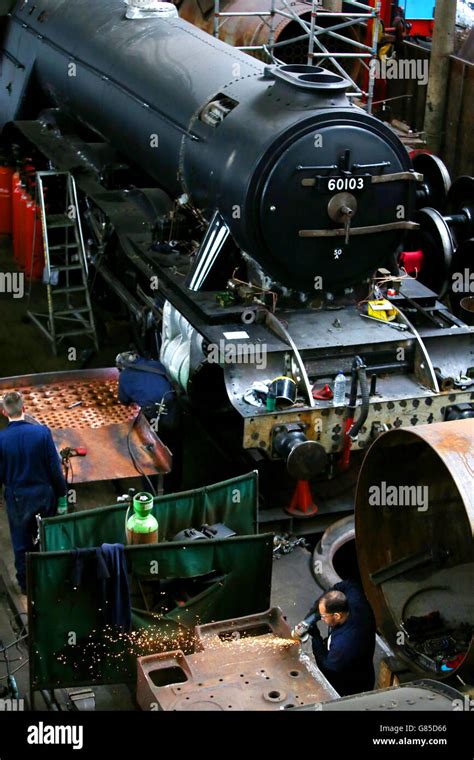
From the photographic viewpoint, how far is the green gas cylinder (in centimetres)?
732

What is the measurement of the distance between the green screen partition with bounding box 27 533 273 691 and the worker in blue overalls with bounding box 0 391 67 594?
1.19m

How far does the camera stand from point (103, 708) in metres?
7.23

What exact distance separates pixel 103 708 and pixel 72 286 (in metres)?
5.93

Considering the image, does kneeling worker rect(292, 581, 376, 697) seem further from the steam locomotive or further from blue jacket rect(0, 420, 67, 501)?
blue jacket rect(0, 420, 67, 501)

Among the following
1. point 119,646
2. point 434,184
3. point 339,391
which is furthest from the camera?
point 434,184

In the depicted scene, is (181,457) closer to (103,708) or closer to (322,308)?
(322,308)

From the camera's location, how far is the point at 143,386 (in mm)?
9570

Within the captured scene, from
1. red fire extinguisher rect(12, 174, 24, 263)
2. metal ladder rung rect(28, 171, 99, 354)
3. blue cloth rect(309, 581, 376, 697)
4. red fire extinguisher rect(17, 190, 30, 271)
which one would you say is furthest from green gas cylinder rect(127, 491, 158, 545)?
red fire extinguisher rect(12, 174, 24, 263)

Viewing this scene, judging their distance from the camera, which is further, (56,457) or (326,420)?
(326,420)

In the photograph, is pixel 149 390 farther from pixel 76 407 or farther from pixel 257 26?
pixel 257 26

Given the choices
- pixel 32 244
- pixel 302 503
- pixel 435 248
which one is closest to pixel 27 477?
pixel 302 503

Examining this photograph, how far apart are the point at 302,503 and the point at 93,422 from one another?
66.9 inches

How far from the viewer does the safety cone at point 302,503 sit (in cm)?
923
